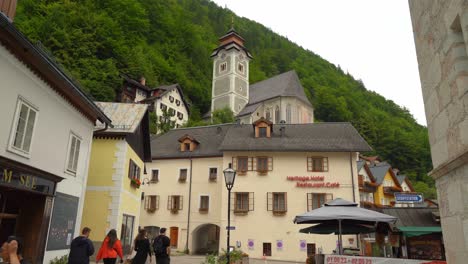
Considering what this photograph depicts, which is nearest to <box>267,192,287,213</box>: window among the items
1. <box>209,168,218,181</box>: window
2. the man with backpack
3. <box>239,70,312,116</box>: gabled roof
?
<box>209,168,218,181</box>: window

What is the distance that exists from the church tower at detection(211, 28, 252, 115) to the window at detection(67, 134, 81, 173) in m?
57.9

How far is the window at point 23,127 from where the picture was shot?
28.9 feet

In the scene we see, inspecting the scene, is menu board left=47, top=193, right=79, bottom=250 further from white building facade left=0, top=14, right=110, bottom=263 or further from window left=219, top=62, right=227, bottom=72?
window left=219, top=62, right=227, bottom=72

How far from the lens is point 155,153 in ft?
105

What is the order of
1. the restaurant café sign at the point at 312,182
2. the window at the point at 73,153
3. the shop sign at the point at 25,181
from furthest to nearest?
1. the restaurant café sign at the point at 312,182
2. the window at the point at 73,153
3. the shop sign at the point at 25,181

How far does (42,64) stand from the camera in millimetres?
9406

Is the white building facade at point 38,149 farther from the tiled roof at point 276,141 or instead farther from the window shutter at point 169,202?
the window shutter at point 169,202

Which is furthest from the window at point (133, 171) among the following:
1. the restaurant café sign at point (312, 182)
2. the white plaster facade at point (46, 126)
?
the restaurant café sign at point (312, 182)

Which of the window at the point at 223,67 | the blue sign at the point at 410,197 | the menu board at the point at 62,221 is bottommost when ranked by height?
the menu board at the point at 62,221

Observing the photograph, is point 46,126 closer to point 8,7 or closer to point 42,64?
point 42,64

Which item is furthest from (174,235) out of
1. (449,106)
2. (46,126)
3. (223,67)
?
(223,67)

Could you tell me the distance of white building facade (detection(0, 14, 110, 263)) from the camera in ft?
27.6

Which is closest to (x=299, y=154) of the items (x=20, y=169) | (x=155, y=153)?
(x=155, y=153)

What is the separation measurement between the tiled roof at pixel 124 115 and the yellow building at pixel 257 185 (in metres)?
10.8
